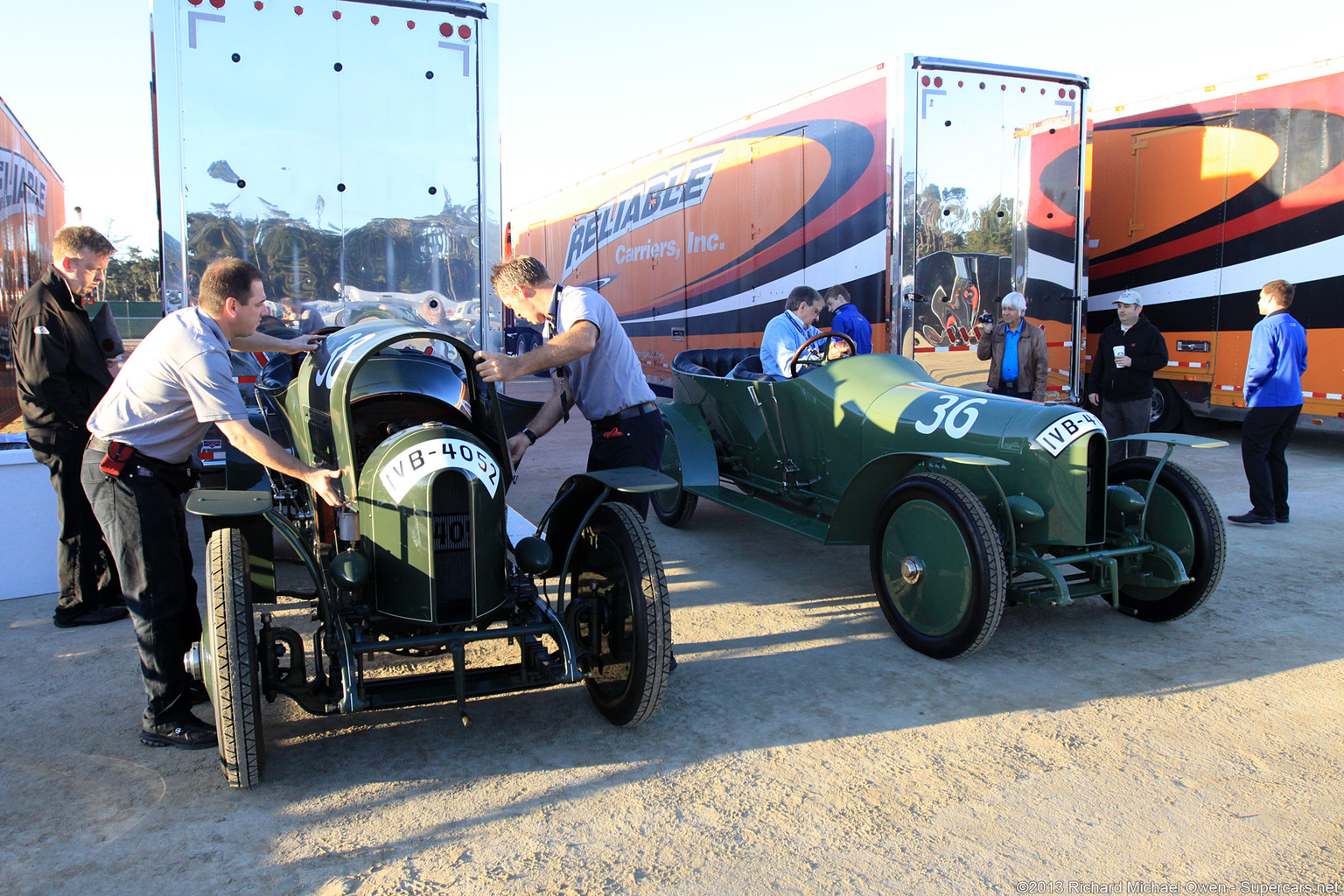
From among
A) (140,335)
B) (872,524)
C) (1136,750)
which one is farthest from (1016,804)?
(140,335)

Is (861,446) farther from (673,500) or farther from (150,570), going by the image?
(150,570)

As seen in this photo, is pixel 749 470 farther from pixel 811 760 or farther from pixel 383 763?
pixel 383 763

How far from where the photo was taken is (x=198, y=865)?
2340 millimetres

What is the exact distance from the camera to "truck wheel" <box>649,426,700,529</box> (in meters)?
6.24

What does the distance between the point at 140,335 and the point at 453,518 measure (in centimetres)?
3277

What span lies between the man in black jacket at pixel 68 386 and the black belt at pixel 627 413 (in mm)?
2568

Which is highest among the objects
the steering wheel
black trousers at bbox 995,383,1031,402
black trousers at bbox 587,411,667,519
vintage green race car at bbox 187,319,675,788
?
the steering wheel

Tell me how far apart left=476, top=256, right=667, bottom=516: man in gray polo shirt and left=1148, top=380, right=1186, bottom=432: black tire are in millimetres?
8148

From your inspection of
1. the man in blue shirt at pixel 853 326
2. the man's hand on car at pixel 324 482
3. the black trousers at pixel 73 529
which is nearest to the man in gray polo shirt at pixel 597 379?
the man's hand on car at pixel 324 482

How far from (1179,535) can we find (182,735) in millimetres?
4454

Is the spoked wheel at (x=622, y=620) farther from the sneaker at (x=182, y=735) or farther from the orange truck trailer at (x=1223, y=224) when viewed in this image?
the orange truck trailer at (x=1223, y=224)

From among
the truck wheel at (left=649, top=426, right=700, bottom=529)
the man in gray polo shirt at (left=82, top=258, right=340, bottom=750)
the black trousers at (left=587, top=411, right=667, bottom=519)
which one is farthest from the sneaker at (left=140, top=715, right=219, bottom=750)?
the truck wheel at (left=649, top=426, right=700, bottom=529)

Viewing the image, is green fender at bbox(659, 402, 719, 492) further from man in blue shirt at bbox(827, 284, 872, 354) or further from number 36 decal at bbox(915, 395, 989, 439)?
number 36 decal at bbox(915, 395, 989, 439)

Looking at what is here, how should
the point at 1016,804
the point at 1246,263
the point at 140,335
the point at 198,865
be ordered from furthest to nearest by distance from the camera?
the point at 140,335 < the point at 1246,263 < the point at 1016,804 < the point at 198,865
